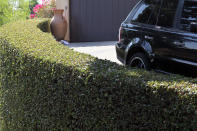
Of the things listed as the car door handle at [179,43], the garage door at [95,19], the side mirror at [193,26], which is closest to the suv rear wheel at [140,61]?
the car door handle at [179,43]

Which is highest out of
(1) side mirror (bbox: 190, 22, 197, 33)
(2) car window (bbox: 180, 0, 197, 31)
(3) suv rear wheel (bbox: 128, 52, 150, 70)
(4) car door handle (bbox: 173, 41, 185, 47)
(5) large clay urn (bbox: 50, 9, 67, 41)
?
(2) car window (bbox: 180, 0, 197, 31)

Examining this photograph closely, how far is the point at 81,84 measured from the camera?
3.09 metres

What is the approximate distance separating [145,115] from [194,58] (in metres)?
1.99

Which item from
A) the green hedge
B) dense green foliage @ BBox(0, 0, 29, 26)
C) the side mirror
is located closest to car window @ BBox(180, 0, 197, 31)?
the side mirror

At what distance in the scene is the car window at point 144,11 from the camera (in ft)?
18.0

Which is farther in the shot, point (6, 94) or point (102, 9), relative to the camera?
point (102, 9)

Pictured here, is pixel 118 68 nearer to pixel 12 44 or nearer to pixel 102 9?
pixel 12 44

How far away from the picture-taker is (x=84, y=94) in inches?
120

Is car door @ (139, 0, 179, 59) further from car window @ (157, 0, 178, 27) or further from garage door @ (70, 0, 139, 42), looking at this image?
garage door @ (70, 0, 139, 42)

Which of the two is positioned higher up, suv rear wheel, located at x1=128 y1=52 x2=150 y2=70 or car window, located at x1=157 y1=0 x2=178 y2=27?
car window, located at x1=157 y1=0 x2=178 y2=27

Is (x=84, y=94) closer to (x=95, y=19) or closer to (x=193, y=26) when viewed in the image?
(x=193, y=26)

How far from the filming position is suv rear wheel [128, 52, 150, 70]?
5223 mm

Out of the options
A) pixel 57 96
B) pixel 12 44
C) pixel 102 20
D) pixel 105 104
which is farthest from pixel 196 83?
pixel 102 20

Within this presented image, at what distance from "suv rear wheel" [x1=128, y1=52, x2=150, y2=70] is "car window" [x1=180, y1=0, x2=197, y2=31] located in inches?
35.5
